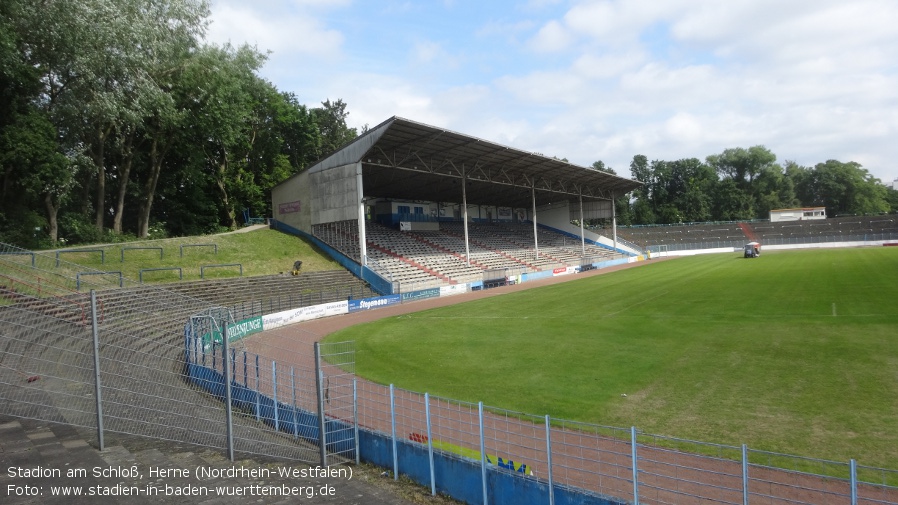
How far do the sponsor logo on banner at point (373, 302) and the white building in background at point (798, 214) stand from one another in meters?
79.3

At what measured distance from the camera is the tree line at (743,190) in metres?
110

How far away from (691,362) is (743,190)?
11834 cm

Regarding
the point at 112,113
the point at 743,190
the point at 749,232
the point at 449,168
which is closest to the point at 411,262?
the point at 449,168

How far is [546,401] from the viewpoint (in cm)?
1157

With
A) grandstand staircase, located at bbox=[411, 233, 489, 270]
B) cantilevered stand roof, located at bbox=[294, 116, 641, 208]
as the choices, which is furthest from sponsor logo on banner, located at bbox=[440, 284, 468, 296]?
cantilevered stand roof, located at bbox=[294, 116, 641, 208]

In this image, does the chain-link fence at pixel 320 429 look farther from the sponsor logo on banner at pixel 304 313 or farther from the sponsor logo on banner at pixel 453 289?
the sponsor logo on banner at pixel 453 289

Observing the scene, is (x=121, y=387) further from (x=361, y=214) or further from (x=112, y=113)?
(x=361, y=214)

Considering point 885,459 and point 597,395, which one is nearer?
point 885,459

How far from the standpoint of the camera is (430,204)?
191 feet

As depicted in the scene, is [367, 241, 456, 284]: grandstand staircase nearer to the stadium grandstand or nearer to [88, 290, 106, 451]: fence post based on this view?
the stadium grandstand

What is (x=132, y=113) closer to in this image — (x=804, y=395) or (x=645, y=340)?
(x=645, y=340)

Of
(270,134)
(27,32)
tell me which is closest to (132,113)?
(27,32)

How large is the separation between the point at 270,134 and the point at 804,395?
55707mm

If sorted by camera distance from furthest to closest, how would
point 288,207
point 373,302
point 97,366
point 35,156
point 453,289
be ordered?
point 288,207 → point 453,289 → point 373,302 → point 35,156 → point 97,366
